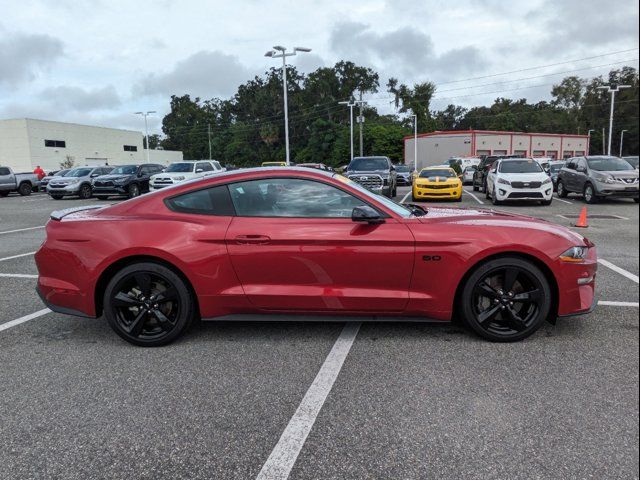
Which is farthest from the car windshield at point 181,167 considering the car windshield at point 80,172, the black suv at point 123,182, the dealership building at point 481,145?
the dealership building at point 481,145

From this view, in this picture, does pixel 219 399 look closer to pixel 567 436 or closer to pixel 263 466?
pixel 263 466

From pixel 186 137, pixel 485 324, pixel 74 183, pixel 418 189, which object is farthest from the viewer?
pixel 186 137

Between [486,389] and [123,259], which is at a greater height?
[123,259]

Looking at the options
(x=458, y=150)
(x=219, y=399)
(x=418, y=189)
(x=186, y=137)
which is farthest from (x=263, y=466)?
(x=186, y=137)

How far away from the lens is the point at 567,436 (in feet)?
8.84

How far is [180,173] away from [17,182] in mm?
11766

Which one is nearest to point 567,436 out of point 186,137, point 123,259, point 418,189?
point 123,259

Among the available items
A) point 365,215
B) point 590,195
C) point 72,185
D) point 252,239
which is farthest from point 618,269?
point 72,185

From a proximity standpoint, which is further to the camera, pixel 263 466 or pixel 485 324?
pixel 485 324

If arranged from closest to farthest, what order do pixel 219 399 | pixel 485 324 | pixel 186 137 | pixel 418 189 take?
1. pixel 219 399
2. pixel 485 324
3. pixel 418 189
4. pixel 186 137

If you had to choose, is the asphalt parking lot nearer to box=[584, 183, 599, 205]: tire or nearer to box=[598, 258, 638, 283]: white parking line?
box=[598, 258, 638, 283]: white parking line

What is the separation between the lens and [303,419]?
116 inches

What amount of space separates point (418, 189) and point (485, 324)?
1374 centimetres

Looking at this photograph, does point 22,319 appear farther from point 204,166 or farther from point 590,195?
point 204,166
